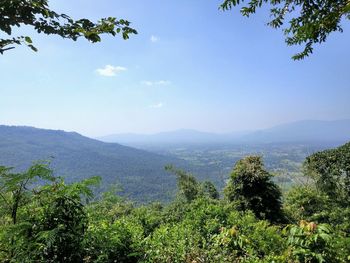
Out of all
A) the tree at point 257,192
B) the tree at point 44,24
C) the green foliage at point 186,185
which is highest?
the tree at point 44,24

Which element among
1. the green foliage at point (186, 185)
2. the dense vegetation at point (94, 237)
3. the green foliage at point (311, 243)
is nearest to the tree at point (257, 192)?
the dense vegetation at point (94, 237)

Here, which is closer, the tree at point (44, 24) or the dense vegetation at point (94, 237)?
the tree at point (44, 24)

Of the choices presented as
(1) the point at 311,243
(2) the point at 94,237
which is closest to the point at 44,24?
(2) the point at 94,237

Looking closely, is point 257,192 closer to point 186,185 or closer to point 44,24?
point 44,24

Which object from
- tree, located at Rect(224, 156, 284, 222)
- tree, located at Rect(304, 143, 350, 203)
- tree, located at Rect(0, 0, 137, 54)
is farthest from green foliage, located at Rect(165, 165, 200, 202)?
tree, located at Rect(0, 0, 137, 54)

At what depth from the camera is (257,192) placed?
37.3 ft

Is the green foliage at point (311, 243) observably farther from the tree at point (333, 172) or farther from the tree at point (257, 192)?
the tree at point (333, 172)

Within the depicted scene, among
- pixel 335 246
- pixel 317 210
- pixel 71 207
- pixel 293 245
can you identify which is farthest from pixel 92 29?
pixel 317 210

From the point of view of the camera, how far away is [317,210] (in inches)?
517

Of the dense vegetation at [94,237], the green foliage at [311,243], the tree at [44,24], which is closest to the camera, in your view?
the tree at [44,24]

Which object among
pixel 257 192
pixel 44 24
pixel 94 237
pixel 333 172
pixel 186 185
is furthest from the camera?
pixel 186 185

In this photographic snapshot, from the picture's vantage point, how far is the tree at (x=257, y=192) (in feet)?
36.7

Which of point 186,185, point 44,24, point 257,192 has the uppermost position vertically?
point 44,24

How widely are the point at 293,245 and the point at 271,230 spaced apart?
606 millimetres
